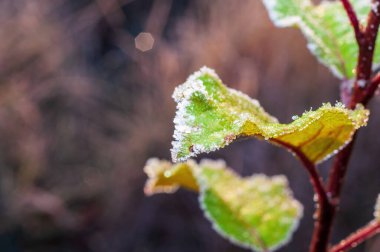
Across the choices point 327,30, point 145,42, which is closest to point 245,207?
point 327,30

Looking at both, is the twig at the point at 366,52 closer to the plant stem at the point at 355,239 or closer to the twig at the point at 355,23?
the twig at the point at 355,23

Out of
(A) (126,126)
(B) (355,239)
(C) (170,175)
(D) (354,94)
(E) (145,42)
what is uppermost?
(E) (145,42)

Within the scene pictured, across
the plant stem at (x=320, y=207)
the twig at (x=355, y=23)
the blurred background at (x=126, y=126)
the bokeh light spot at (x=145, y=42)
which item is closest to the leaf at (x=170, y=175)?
the plant stem at (x=320, y=207)

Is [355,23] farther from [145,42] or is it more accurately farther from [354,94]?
[145,42]

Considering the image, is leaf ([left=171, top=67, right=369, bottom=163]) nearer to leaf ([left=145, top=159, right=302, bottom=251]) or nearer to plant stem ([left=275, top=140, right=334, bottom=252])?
plant stem ([left=275, top=140, right=334, bottom=252])

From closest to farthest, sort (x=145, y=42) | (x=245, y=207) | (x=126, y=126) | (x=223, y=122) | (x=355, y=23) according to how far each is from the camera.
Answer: (x=223, y=122) → (x=355, y=23) → (x=245, y=207) → (x=126, y=126) → (x=145, y=42)

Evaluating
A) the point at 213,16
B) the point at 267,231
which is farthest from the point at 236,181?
the point at 213,16

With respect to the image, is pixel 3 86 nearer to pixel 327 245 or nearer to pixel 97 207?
pixel 97 207
